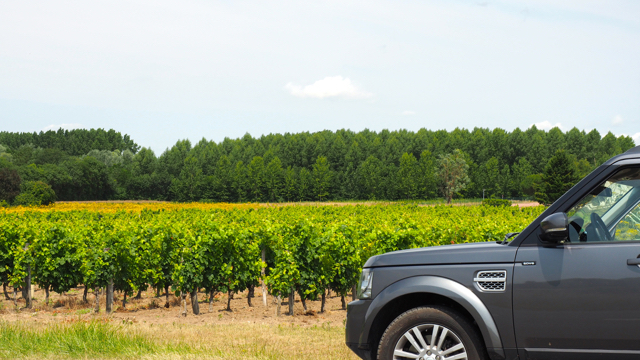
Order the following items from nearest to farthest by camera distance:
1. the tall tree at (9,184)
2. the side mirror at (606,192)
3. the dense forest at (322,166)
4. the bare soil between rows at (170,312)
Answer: the side mirror at (606,192) < the bare soil between rows at (170,312) < the tall tree at (9,184) < the dense forest at (322,166)

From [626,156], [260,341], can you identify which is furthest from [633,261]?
[260,341]

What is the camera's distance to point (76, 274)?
1329 cm

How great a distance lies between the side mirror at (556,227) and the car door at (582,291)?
138mm

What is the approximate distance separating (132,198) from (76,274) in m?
123

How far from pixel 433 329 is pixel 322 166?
135364 mm

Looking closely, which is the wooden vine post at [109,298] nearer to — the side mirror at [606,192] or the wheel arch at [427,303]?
the wheel arch at [427,303]

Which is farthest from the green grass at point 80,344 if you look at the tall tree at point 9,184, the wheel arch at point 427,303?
the tall tree at point 9,184

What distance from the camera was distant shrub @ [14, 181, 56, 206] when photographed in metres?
80.9

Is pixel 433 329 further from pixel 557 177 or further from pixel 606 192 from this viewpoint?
pixel 557 177

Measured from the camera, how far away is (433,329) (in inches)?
161

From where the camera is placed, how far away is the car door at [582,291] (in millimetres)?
3635

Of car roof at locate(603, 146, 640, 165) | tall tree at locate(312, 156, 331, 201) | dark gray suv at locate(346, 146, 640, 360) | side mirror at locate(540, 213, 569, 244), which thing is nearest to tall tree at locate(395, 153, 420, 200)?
tall tree at locate(312, 156, 331, 201)

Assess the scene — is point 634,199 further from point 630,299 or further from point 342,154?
point 342,154

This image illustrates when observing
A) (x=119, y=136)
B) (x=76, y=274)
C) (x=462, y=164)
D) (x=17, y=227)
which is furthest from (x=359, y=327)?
(x=119, y=136)
